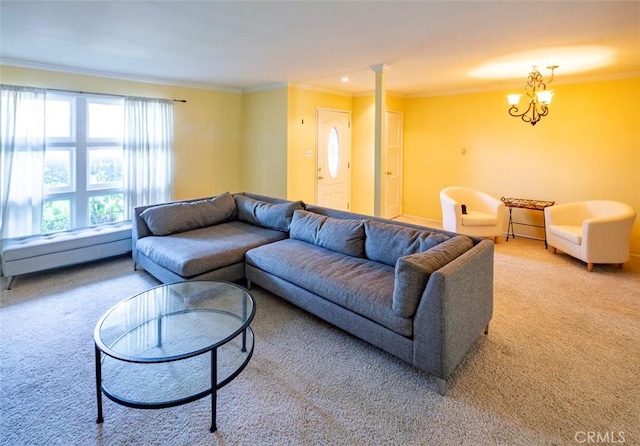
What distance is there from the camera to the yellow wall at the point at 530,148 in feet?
15.6

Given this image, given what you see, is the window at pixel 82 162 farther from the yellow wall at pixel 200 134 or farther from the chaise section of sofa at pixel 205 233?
the chaise section of sofa at pixel 205 233

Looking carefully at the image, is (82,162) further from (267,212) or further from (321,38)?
(321,38)

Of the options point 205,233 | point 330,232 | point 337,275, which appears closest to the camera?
point 337,275

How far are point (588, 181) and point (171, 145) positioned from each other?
6.16 m

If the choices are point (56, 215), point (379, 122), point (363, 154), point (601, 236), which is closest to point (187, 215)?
point (56, 215)

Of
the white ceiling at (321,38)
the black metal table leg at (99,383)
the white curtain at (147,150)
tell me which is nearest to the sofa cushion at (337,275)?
the black metal table leg at (99,383)

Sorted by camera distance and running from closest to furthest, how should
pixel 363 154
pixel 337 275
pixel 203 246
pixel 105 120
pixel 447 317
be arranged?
pixel 447 317 < pixel 337 275 < pixel 203 246 < pixel 105 120 < pixel 363 154

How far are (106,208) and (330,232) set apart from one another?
3.42 metres

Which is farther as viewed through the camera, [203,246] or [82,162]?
[82,162]

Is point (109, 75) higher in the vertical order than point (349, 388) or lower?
higher

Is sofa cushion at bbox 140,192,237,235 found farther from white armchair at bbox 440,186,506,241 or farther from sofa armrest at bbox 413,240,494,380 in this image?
white armchair at bbox 440,186,506,241

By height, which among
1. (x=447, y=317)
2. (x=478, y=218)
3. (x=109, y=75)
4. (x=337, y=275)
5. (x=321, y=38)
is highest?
(x=109, y=75)

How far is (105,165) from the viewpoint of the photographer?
4.80 meters

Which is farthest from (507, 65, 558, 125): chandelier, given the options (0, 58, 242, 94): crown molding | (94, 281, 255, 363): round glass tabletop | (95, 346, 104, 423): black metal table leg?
(95, 346, 104, 423): black metal table leg
